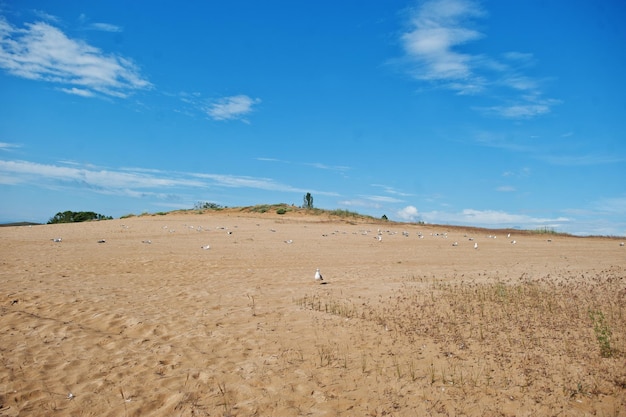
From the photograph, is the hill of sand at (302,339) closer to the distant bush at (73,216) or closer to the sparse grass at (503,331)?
the sparse grass at (503,331)

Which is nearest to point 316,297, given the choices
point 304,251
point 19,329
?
point 19,329

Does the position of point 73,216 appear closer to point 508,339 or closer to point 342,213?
point 342,213

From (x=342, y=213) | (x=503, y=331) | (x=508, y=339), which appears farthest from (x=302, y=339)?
(x=342, y=213)

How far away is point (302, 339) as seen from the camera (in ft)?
23.7

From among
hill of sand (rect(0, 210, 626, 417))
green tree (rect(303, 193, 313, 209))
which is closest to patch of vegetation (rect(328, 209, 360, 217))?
green tree (rect(303, 193, 313, 209))

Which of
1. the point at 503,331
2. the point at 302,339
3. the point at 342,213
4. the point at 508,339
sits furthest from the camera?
the point at 342,213

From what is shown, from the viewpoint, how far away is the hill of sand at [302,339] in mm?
5043

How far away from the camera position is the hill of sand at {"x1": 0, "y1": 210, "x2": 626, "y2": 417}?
5.04 meters

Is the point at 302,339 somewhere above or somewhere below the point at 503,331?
below

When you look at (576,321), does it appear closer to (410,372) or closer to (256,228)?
(410,372)

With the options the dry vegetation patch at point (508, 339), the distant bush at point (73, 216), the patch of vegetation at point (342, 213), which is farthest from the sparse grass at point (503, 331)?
the distant bush at point (73, 216)

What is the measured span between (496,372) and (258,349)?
12.0ft

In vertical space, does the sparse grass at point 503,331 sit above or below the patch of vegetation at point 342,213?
below

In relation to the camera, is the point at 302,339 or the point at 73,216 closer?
the point at 302,339
